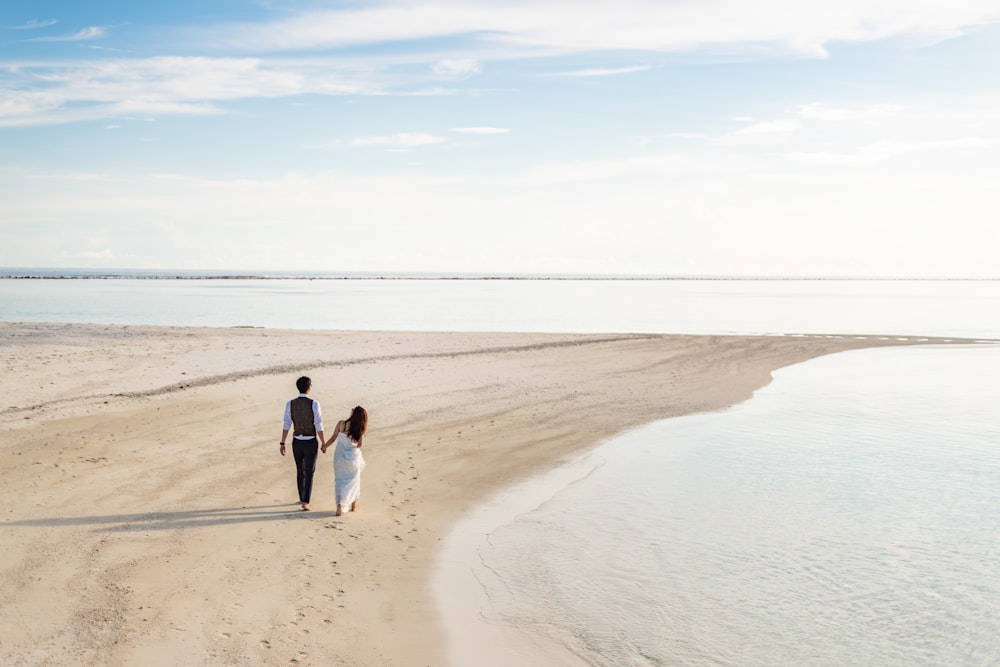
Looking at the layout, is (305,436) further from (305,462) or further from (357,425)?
(357,425)

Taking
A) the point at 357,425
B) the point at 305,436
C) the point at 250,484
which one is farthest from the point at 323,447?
the point at 250,484

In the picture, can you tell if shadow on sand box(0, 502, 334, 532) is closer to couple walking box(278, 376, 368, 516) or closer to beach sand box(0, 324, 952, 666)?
beach sand box(0, 324, 952, 666)

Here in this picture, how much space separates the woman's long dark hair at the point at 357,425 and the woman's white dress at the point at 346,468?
10cm

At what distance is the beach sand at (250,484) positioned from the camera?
8.69 m

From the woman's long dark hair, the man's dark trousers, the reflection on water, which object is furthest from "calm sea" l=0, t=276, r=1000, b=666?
the man's dark trousers

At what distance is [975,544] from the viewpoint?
12664 millimetres

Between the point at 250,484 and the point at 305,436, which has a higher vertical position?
the point at 305,436

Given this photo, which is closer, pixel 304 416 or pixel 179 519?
pixel 179 519

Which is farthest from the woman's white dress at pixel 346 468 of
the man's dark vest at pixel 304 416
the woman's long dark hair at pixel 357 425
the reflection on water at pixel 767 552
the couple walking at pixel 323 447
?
the reflection on water at pixel 767 552

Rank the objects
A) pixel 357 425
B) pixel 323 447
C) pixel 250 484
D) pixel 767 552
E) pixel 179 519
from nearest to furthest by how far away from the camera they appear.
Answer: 1. pixel 767 552
2. pixel 179 519
3. pixel 357 425
4. pixel 323 447
5. pixel 250 484

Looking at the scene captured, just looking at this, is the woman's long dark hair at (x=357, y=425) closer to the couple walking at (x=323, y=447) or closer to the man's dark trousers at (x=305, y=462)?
the couple walking at (x=323, y=447)

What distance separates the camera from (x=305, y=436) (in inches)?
518

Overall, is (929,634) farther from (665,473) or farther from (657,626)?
(665,473)

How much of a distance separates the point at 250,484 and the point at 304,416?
7.83ft
